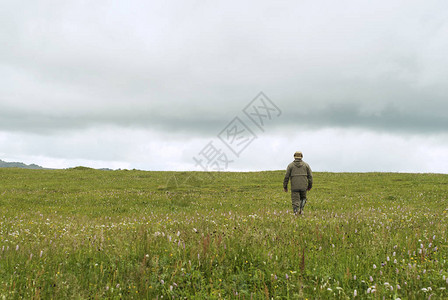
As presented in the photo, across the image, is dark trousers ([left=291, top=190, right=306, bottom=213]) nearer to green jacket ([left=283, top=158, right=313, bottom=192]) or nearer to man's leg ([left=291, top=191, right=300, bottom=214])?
man's leg ([left=291, top=191, right=300, bottom=214])

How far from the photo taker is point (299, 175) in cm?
1398

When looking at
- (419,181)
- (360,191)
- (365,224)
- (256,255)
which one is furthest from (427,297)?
(419,181)

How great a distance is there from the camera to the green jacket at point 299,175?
1394cm

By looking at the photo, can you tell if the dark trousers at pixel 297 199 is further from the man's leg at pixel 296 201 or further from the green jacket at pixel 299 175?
the green jacket at pixel 299 175

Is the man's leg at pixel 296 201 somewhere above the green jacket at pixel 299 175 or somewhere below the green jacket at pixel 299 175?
below

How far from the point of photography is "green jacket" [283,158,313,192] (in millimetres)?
13938

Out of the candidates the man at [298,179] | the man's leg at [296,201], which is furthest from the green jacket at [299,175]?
the man's leg at [296,201]

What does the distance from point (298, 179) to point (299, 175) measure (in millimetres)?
198

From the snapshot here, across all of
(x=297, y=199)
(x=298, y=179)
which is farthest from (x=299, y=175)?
(x=297, y=199)

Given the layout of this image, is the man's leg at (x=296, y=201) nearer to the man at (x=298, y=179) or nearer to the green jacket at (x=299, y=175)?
the man at (x=298, y=179)

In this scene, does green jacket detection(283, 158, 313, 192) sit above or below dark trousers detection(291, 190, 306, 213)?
above

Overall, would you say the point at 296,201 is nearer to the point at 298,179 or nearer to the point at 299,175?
the point at 298,179

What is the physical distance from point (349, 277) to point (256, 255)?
1.57 metres

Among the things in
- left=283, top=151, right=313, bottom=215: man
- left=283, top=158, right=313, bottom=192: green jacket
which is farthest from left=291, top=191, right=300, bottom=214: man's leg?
left=283, top=158, right=313, bottom=192: green jacket
